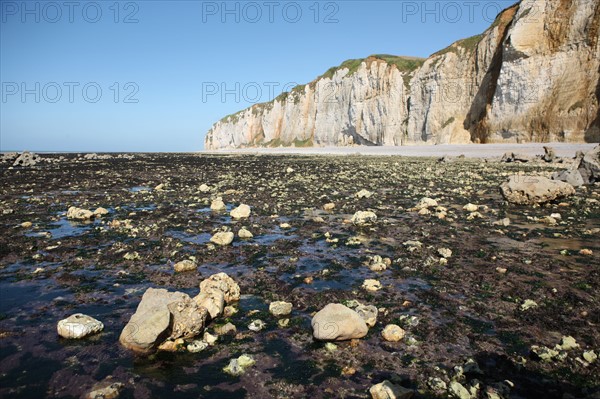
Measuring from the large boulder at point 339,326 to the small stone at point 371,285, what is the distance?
1522 millimetres

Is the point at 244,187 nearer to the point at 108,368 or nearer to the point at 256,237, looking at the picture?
the point at 256,237

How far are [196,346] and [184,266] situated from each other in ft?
9.99

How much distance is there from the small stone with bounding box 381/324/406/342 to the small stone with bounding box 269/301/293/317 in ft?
4.93

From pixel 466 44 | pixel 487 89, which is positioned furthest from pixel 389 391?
pixel 466 44

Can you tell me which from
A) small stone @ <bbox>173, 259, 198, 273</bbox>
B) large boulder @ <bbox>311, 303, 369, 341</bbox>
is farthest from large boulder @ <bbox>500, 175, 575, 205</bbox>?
small stone @ <bbox>173, 259, 198, 273</bbox>

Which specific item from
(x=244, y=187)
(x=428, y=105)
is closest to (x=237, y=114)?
(x=428, y=105)

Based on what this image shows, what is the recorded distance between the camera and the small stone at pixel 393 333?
4.76 m

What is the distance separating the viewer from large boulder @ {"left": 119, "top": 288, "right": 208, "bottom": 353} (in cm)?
444

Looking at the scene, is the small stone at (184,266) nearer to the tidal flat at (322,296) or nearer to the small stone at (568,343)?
the tidal flat at (322,296)

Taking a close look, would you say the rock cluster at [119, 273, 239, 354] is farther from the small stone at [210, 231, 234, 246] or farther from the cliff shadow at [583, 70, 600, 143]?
the cliff shadow at [583, 70, 600, 143]

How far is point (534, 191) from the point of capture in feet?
43.9

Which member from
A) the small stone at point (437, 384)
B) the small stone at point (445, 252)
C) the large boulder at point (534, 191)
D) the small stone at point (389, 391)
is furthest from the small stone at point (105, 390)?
the large boulder at point (534, 191)

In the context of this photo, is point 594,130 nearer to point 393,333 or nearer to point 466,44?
point 466,44

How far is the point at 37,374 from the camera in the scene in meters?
3.99
